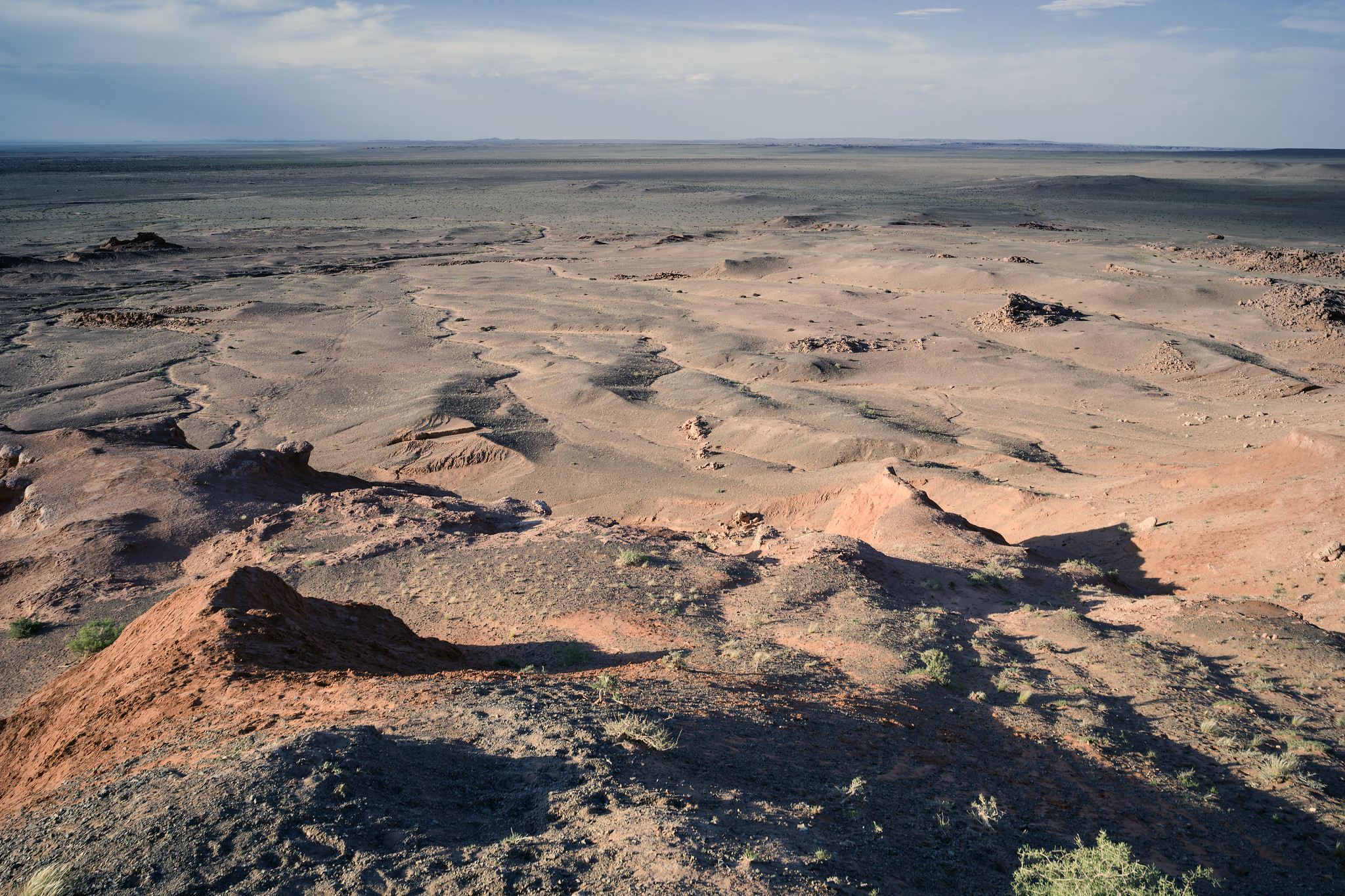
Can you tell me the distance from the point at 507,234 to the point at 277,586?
41202 mm

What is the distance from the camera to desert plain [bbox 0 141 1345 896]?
3846 mm

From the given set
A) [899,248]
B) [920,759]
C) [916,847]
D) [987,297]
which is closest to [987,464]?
[920,759]

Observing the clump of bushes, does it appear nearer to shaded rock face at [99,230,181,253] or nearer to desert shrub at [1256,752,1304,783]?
desert shrub at [1256,752,1304,783]

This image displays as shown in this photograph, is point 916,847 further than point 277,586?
No

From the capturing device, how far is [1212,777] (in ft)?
17.6

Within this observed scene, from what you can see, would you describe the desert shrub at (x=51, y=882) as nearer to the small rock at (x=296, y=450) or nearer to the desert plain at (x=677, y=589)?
the desert plain at (x=677, y=589)

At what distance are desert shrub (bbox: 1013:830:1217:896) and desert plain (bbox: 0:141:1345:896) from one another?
0.13 metres

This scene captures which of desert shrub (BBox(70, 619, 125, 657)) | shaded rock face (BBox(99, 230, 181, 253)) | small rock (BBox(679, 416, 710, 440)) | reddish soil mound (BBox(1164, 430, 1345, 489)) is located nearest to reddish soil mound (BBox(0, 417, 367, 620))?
desert shrub (BBox(70, 619, 125, 657))

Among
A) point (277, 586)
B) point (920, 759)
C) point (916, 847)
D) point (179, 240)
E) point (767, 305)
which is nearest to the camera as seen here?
point (916, 847)

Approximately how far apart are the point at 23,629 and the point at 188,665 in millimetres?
4026

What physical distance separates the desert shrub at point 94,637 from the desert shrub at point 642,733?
18.7 feet

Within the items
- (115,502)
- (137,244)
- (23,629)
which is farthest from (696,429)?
(137,244)

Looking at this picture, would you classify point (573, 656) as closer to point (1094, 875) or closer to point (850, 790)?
point (850, 790)

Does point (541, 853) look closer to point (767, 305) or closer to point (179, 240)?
point (767, 305)
